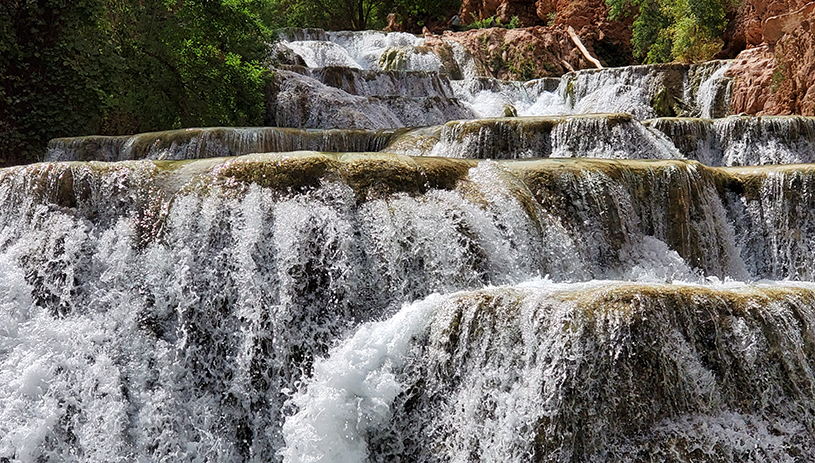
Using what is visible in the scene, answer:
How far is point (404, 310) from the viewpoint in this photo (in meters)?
5.05

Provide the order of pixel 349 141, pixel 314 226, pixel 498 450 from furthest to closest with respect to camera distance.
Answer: pixel 349 141, pixel 314 226, pixel 498 450

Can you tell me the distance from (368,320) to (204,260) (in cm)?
138

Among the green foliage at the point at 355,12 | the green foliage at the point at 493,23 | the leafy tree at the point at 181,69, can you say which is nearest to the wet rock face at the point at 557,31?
the green foliage at the point at 493,23

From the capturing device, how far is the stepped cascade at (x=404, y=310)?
156 inches

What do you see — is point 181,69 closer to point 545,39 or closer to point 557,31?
point 545,39

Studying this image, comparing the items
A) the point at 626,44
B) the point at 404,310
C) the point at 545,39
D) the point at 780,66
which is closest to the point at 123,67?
the point at 404,310

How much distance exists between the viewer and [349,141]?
28.6 ft

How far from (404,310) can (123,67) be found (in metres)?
7.63

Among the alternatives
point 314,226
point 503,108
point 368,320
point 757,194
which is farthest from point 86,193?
point 503,108

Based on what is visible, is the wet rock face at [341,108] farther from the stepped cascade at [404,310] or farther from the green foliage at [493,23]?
the green foliage at [493,23]

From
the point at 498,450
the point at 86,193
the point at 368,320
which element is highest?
the point at 86,193

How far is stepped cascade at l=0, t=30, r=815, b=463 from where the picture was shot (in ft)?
13.0

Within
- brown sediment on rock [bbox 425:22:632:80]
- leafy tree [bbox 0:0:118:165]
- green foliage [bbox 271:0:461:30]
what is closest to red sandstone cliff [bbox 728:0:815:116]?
brown sediment on rock [bbox 425:22:632:80]

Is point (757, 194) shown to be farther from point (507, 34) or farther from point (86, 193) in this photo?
point (507, 34)
